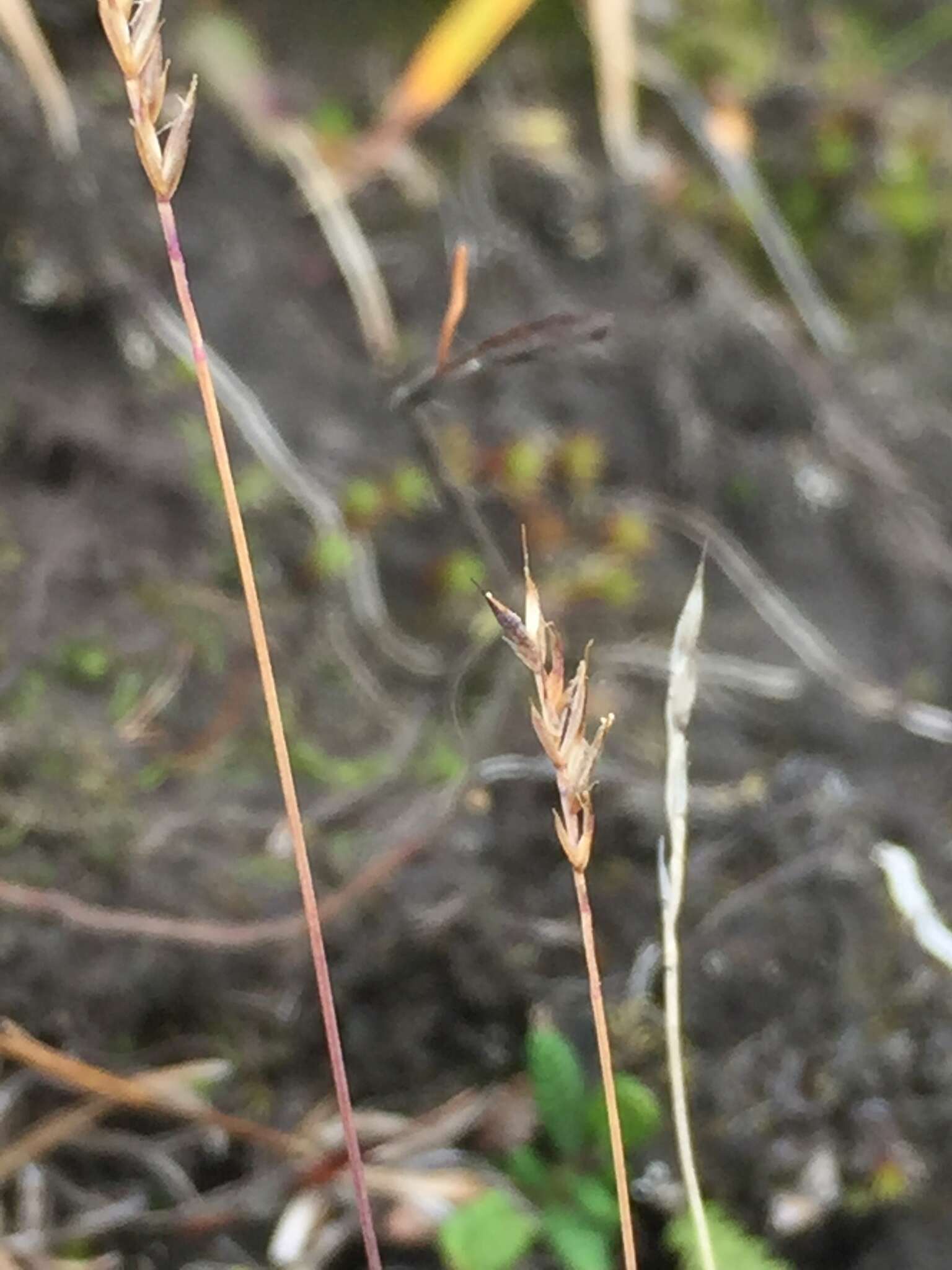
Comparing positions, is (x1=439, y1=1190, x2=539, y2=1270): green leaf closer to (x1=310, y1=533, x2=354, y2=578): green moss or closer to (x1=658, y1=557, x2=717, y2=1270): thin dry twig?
(x1=658, y1=557, x2=717, y2=1270): thin dry twig

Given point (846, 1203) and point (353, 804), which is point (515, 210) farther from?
point (846, 1203)

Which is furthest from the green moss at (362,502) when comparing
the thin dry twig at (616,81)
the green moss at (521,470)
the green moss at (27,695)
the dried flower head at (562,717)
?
the dried flower head at (562,717)

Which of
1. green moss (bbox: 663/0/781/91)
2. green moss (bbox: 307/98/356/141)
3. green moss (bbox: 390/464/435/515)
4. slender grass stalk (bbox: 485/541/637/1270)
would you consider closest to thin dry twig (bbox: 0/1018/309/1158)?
slender grass stalk (bbox: 485/541/637/1270)

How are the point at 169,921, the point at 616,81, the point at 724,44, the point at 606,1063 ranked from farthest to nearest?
the point at 724,44, the point at 616,81, the point at 169,921, the point at 606,1063

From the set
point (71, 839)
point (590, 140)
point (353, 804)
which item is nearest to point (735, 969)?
point (353, 804)

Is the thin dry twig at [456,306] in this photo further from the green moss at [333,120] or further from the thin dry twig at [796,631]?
the green moss at [333,120]

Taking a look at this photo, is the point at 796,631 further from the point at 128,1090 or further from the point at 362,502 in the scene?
the point at 128,1090

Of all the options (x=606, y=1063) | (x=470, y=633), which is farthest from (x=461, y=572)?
(x=606, y=1063)
